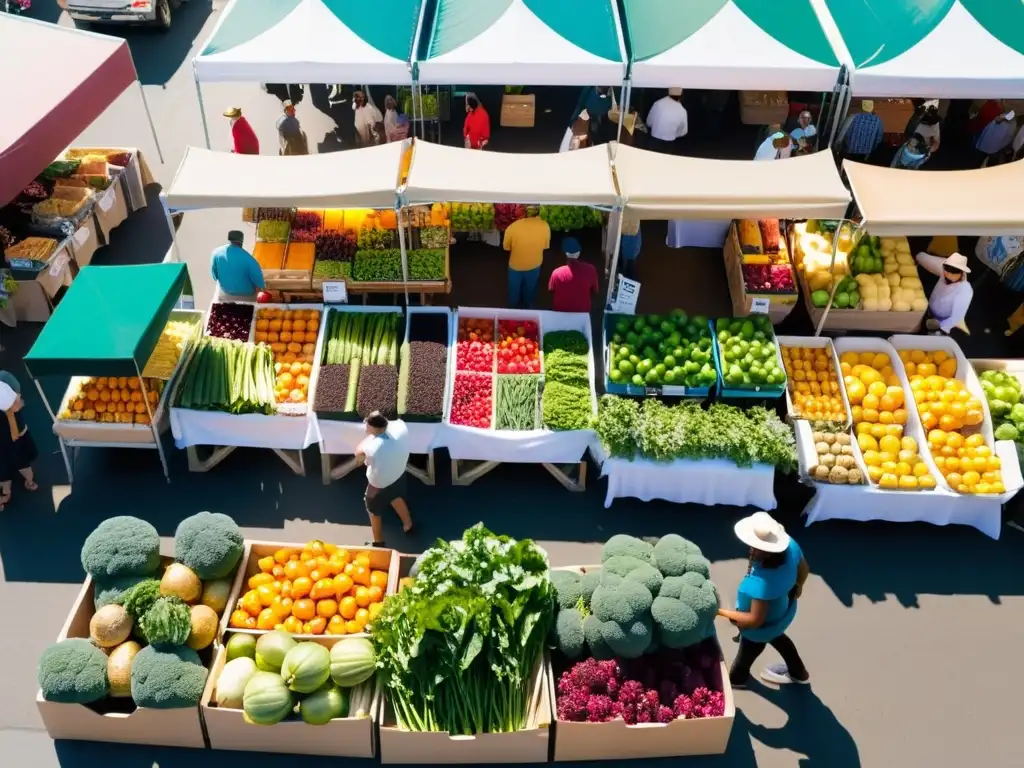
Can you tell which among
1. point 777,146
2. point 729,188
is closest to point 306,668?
point 729,188

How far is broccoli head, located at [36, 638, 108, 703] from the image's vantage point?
18.5 ft

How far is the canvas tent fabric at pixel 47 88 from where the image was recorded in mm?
9070

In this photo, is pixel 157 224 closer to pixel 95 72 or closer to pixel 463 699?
pixel 95 72

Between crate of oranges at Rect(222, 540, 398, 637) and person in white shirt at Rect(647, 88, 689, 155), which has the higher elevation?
person in white shirt at Rect(647, 88, 689, 155)

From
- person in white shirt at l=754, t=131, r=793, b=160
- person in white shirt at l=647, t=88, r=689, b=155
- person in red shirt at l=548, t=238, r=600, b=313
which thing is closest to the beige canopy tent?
person in white shirt at l=754, t=131, r=793, b=160

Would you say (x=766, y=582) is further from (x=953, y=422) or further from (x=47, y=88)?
(x=47, y=88)

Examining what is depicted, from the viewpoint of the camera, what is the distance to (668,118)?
39.2ft

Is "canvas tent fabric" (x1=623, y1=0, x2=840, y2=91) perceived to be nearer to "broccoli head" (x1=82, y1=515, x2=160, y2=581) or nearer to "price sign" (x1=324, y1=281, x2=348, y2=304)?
"price sign" (x1=324, y1=281, x2=348, y2=304)

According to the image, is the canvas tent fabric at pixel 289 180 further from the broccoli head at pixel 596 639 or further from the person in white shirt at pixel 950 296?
the person in white shirt at pixel 950 296

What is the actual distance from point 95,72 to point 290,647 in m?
7.83

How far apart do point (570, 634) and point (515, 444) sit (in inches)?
88.1

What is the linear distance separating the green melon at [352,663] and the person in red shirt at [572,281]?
4.33 metres

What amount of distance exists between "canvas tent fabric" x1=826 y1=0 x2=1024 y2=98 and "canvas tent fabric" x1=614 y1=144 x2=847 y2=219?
2177 millimetres

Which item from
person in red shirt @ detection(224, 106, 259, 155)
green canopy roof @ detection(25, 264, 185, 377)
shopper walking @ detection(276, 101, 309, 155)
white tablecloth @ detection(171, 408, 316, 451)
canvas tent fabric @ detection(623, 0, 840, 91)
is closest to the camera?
green canopy roof @ detection(25, 264, 185, 377)
